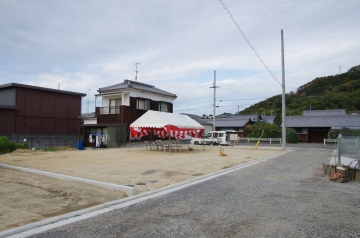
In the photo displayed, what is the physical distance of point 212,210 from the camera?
5.02 metres

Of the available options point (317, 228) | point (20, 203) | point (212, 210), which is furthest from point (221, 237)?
point (20, 203)

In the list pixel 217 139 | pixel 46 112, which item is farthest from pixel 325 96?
pixel 46 112

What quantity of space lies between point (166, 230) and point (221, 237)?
0.84 metres

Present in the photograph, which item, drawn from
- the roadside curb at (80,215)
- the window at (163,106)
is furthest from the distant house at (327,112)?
the roadside curb at (80,215)

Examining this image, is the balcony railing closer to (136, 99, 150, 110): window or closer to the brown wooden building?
(136, 99, 150, 110): window

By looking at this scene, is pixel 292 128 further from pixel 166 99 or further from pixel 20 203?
pixel 20 203

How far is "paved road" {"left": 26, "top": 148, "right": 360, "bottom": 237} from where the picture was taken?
395cm

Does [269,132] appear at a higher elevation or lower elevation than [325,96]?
lower

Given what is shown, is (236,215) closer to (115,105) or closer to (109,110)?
(109,110)

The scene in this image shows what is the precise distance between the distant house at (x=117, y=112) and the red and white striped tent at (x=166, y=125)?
455cm

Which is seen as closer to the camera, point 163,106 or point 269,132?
point 163,106

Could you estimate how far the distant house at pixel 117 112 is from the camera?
77.7 feet

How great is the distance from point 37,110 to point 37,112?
175 millimetres

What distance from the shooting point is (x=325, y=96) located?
5453cm
